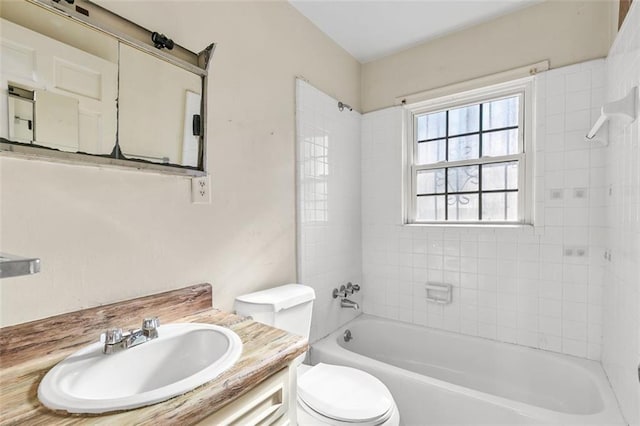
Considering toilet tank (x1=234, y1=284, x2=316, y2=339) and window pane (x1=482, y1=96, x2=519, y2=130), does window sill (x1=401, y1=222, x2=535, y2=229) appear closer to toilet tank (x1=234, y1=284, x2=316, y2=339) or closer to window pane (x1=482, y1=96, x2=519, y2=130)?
window pane (x1=482, y1=96, x2=519, y2=130)

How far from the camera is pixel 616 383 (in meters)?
1.43

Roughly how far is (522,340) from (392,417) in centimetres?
123

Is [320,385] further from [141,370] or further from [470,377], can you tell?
[470,377]

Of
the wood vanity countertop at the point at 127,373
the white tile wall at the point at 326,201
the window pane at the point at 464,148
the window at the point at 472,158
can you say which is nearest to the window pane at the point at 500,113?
the window at the point at 472,158

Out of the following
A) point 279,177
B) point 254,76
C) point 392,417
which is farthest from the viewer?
point 279,177

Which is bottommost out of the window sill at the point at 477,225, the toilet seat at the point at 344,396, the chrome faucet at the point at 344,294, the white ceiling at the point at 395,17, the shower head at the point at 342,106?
the toilet seat at the point at 344,396

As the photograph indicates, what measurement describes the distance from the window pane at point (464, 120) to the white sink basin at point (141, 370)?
2.14m

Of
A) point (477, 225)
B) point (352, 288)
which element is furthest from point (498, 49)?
point (352, 288)

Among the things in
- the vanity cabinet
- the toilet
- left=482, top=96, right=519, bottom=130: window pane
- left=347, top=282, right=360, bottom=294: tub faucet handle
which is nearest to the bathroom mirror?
the toilet

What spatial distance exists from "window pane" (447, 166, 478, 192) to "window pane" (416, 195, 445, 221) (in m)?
0.13

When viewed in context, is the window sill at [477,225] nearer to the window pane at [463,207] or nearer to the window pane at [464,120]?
the window pane at [463,207]

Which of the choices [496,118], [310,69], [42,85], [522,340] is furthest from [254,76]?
[522,340]

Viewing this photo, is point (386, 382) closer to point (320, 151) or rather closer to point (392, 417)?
point (392, 417)

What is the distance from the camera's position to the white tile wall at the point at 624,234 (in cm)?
115
